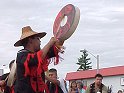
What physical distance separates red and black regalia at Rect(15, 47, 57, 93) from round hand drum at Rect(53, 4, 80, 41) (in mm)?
244

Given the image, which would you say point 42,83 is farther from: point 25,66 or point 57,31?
point 57,31

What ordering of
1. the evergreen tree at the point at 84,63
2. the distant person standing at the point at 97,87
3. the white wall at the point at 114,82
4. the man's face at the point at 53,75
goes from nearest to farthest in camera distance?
1. the man's face at the point at 53,75
2. the distant person standing at the point at 97,87
3. the white wall at the point at 114,82
4. the evergreen tree at the point at 84,63

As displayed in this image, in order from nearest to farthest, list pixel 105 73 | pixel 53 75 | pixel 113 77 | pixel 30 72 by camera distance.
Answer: pixel 30 72
pixel 53 75
pixel 113 77
pixel 105 73

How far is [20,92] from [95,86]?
6.05 meters

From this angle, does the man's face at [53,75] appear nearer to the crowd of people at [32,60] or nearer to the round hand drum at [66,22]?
the round hand drum at [66,22]

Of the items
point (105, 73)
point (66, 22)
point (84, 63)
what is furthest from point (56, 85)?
point (84, 63)

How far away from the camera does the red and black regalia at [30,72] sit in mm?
5422

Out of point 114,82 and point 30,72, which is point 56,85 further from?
point 114,82

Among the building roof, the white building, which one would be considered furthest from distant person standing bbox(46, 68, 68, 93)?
the building roof

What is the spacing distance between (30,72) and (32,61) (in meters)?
0.20

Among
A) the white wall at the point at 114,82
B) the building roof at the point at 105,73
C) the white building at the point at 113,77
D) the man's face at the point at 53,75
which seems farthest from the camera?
the building roof at the point at 105,73

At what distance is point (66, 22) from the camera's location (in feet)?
19.2

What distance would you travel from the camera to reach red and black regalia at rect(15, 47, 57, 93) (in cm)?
542

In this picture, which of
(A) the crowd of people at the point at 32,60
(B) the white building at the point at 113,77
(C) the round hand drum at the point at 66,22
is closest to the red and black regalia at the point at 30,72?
(A) the crowd of people at the point at 32,60
